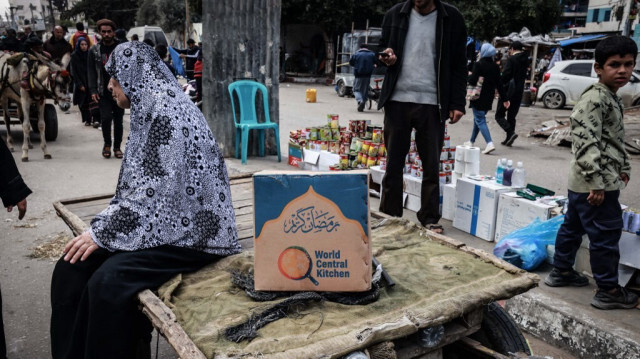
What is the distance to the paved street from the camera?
3.38 m

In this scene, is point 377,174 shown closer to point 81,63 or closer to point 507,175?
point 507,175

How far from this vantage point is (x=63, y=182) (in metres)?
6.67

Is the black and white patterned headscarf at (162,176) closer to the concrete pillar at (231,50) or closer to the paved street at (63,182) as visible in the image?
the paved street at (63,182)

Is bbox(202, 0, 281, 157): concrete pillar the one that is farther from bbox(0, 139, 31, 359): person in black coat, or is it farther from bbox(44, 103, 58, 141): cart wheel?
bbox(0, 139, 31, 359): person in black coat

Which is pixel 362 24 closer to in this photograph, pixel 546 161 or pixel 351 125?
pixel 546 161

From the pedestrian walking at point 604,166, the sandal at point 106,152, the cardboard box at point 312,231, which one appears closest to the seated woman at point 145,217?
the cardboard box at point 312,231

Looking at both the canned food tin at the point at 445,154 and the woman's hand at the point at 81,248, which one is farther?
the canned food tin at the point at 445,154

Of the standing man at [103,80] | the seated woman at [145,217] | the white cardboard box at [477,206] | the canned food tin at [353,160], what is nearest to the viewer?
the seated woman at [145,217]

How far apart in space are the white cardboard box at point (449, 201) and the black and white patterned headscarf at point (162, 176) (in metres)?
3.05

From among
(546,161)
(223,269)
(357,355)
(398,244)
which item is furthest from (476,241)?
(546,161)

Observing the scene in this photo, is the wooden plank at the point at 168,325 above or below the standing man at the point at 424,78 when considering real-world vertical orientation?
below

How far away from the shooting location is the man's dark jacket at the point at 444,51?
4.14 metres

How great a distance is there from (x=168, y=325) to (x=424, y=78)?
3.07m

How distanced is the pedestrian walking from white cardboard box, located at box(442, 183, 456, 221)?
5.68 feet
